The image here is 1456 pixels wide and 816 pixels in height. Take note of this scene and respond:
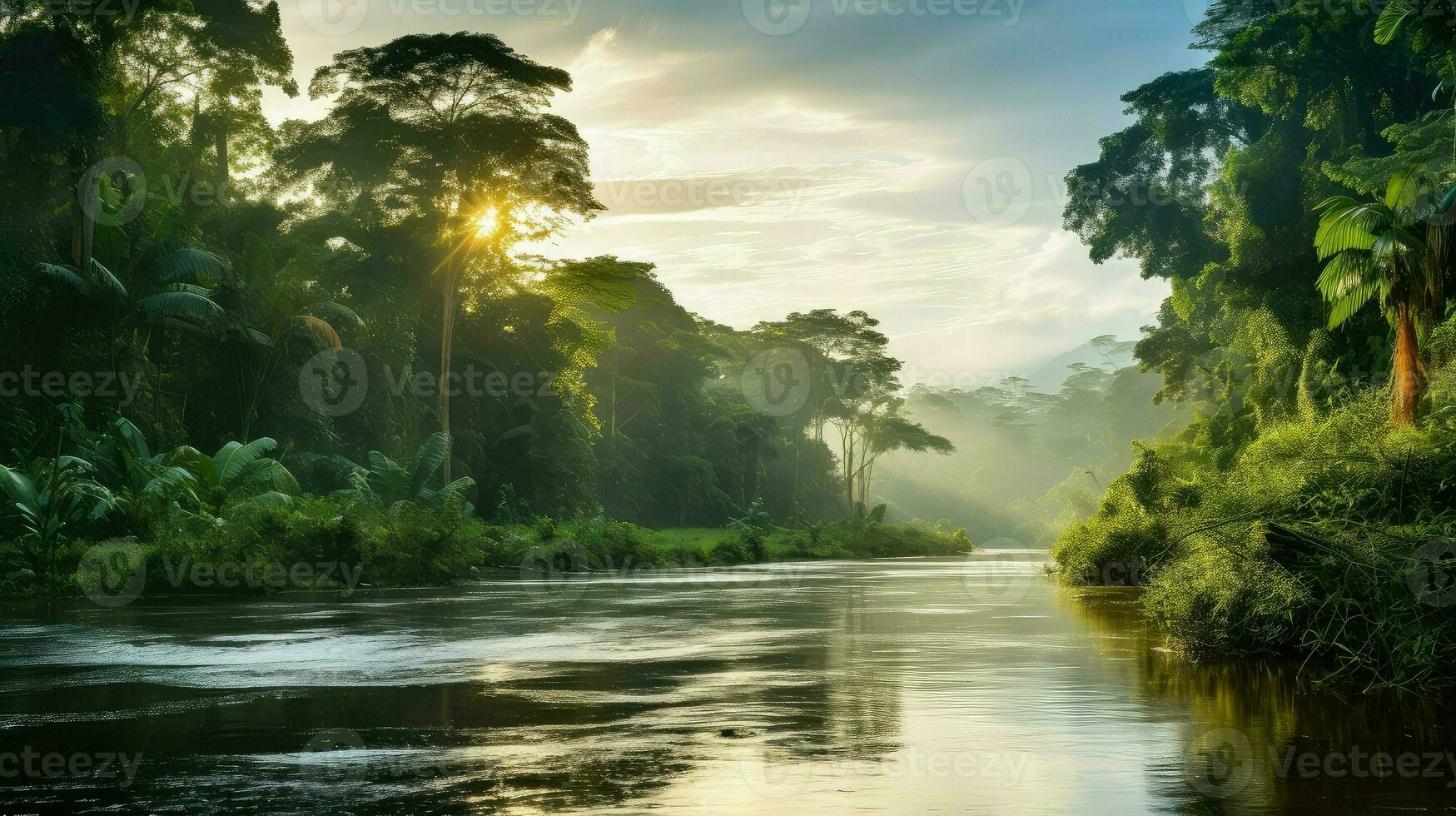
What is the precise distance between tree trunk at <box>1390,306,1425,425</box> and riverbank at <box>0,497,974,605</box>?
19.6 m

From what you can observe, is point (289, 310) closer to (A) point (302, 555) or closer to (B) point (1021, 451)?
(A) point (302, 555)

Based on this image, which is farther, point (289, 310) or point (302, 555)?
point (289, 310)

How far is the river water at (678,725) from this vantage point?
6.51 metres

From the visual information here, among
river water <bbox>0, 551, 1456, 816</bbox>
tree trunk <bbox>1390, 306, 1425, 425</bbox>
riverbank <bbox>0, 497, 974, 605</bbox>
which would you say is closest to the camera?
river water <bbox>0, 551, 1456, 816</bbox>

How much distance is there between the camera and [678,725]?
8.80 metres

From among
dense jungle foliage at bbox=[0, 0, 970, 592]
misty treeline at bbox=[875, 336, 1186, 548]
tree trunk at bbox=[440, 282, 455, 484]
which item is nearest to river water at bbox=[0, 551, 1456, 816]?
dense jungle foliage at bbox=[0, 0, 970, 592]

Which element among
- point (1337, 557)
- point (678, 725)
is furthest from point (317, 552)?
point (1337, 557)

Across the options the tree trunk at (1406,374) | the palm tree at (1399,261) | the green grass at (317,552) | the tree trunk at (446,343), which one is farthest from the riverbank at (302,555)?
the tree trunk at (1406,374)

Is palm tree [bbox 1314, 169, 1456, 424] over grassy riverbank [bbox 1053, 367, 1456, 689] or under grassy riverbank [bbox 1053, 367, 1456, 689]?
over

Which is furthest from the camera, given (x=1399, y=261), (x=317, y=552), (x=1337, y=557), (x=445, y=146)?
(x=445, y=146)

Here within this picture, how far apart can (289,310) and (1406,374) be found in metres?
28.7

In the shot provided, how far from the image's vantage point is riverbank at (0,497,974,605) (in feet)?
75.9

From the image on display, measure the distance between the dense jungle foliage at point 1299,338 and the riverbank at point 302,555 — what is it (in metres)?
15.7

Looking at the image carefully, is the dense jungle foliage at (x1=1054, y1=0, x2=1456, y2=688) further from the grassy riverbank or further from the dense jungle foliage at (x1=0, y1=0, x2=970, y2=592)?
the dense jungle foliage at (x1=0, y1=0, x2=970, y2=592)
